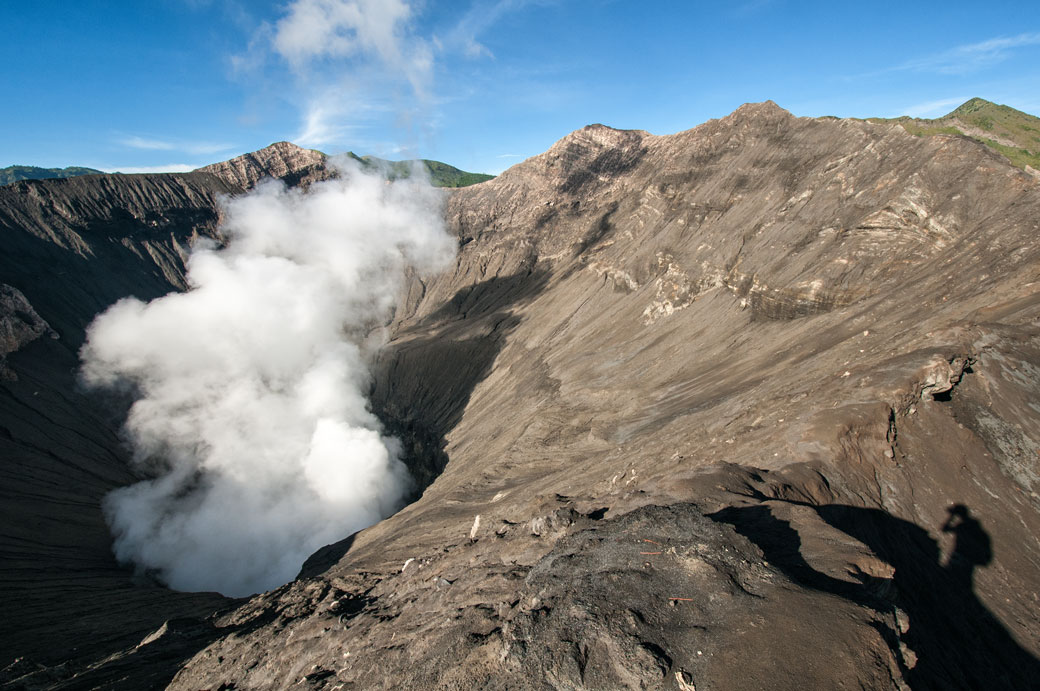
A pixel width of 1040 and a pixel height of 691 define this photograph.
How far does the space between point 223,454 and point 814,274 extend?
57.5m

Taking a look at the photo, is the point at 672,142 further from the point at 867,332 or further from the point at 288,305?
the point at 288,305

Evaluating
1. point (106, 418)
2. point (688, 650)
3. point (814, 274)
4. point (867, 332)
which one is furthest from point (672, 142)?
point (106, 418)

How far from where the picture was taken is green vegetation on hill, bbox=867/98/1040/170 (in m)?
55.9

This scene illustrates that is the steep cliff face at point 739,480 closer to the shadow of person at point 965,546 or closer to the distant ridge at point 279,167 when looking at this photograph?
the shadow of person at point 965,546

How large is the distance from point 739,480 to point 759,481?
0.55 metres

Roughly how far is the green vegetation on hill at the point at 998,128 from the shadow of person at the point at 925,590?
2434 inches

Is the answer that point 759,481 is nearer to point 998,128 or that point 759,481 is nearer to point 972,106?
point 998,128

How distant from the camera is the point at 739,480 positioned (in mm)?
13039

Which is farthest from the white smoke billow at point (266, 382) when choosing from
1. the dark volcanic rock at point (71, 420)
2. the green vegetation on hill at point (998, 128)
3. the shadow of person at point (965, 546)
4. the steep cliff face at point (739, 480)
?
the green vegetation on hill at point (998, 128)

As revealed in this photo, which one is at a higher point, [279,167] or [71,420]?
[279,167]

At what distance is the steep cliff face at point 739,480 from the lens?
25.6 feet

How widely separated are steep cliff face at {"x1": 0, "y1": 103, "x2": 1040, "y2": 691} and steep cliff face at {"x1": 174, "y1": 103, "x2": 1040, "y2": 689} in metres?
0.07

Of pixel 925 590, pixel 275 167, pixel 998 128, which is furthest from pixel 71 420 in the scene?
pixel 998 128

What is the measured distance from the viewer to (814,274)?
1173 inches
